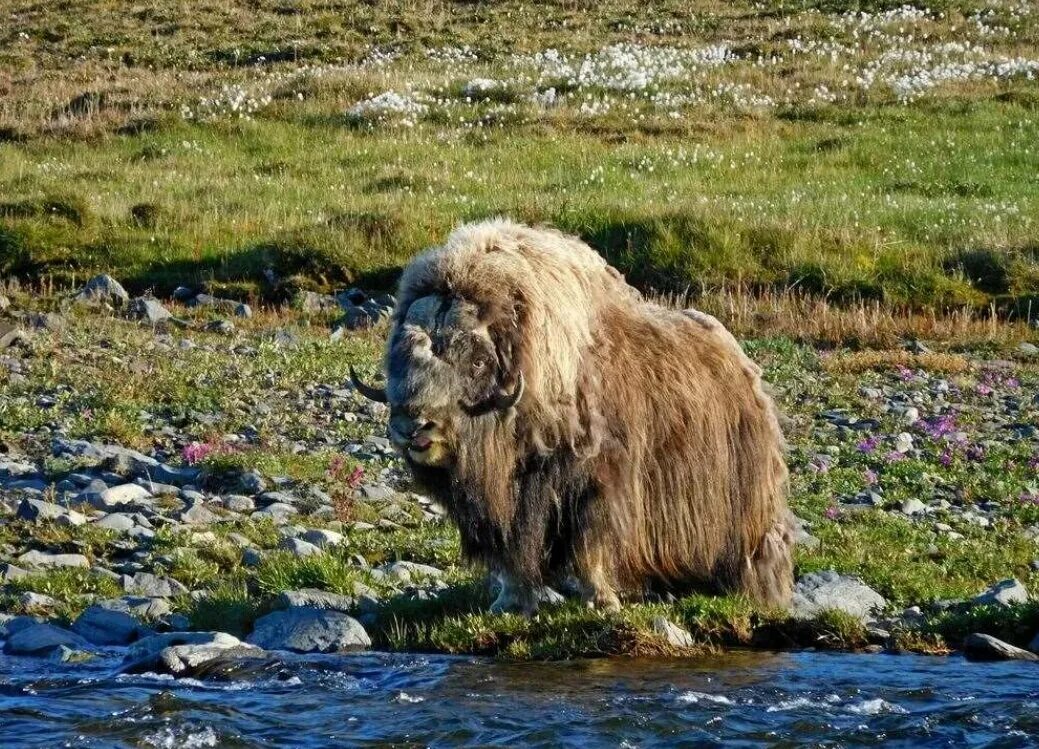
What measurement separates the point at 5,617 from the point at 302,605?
1.64m

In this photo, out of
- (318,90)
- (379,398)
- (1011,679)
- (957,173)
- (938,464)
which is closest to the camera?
(1011,679)

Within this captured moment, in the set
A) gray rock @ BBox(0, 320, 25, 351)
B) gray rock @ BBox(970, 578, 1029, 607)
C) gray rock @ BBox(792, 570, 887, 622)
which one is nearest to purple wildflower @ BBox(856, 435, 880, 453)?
gray rock @ BBox(792, 570, 887, 622)

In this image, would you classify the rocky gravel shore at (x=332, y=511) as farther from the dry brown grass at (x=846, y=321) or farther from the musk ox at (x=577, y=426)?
the dry brown grass at (x=846, y=321)

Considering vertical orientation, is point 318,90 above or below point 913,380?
above

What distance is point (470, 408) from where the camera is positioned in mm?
8055

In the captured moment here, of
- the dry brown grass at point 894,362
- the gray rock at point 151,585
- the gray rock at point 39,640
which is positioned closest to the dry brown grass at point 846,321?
the dry brown grass at point 894,362

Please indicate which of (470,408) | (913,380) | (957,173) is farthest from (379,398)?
(957,173)

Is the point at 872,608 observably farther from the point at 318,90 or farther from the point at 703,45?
the point at 703,45

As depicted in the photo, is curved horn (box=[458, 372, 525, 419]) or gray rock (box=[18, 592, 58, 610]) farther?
gray rock (box=[18, 592, 58, 610])

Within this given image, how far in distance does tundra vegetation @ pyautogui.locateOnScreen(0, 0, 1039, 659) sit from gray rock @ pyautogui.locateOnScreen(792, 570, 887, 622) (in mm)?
98

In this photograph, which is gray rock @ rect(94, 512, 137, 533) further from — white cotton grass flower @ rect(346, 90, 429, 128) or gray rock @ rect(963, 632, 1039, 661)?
white cotton grass flower @ rect(346, 90, 429, 128)

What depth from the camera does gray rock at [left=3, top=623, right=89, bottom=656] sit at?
27.0ft

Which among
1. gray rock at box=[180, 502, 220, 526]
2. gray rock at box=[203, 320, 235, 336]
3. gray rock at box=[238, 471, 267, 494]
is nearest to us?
gray rock at box=[180, 502, 220, 526]

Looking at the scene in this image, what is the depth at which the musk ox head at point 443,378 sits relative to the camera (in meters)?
7.91
